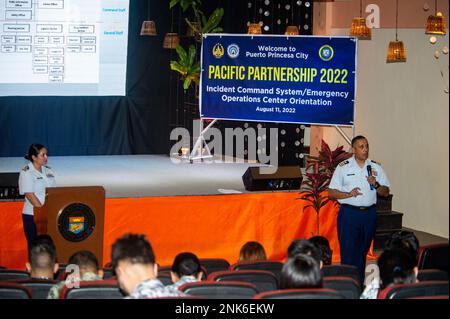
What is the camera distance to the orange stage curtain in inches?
324

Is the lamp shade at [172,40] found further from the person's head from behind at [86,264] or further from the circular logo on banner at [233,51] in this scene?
the person's head from behind at [86,264]

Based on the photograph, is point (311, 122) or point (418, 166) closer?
point (311, 122)

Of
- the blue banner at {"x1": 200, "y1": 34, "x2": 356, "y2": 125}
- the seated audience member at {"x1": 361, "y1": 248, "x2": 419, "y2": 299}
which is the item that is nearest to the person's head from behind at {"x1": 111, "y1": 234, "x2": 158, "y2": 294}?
the seated audience member at {"x1": 361, "y1": 248, "x2": 419, "y2": 299}

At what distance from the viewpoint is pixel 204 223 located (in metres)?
8.89

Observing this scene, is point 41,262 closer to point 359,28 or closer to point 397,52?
point 397,52

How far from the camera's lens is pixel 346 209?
745 cm

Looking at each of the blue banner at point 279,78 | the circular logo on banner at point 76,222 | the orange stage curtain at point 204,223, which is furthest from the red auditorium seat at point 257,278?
the blue banner at point 279,78

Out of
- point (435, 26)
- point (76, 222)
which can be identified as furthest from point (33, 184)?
point (435, 26)

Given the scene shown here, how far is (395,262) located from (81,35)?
9437mm

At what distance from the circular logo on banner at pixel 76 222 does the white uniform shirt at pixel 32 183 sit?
25cm

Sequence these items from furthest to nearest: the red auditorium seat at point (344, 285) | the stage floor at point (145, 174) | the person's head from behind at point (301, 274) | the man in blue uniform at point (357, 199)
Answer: the stage floor at point (145, 174) → the man in blue uniform at point (357, 199) → the red auditorium seat at point (344, 285) → the person's head from behind at point (301, 274)

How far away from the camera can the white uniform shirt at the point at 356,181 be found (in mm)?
7375

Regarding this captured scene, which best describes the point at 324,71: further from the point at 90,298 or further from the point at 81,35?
the point at 90,298
